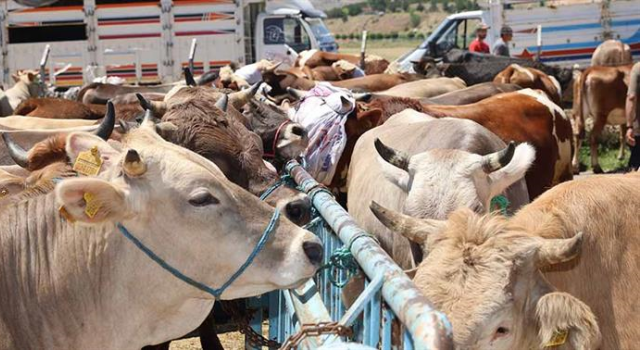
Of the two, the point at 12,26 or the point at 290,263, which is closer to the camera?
the point at 290,263

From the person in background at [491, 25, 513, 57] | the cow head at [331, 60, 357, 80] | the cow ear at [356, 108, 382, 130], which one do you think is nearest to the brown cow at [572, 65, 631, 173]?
the person in background at [491, 25, 513, 57]

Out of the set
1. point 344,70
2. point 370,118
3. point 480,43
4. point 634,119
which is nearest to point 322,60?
point 344,70

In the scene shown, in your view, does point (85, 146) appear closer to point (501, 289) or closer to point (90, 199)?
point (90, 199)

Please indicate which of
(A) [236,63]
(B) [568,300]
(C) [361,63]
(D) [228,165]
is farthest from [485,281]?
(A) [236,63]

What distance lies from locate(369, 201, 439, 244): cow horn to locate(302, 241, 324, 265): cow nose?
70cm

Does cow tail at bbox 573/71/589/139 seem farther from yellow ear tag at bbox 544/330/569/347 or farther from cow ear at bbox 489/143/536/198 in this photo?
yellow ear tag at bbox 544/330/569/347

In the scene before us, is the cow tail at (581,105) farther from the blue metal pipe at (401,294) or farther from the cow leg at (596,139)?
the blue metal pipe at (401,294)

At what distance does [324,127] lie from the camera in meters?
7.91

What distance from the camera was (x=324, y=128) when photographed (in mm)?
Answer: 7910

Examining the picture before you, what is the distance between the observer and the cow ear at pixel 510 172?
542cm

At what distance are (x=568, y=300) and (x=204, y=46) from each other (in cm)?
2119

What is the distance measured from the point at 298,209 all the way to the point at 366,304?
5.59 ft

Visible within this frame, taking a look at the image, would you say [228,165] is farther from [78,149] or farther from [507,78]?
[507,78]

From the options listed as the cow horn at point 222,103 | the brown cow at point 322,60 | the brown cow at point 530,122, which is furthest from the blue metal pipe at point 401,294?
the brown cow at point 322,60
